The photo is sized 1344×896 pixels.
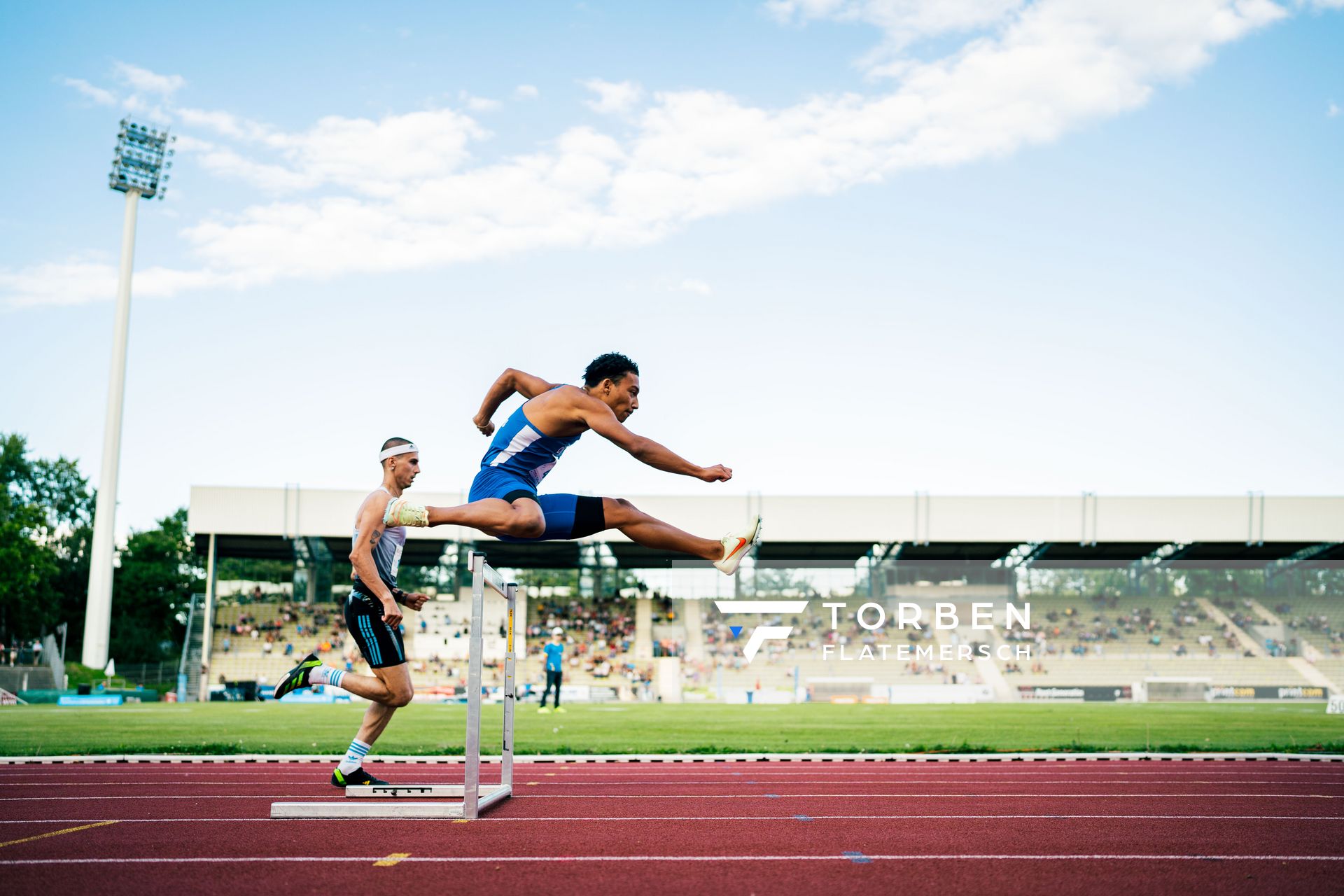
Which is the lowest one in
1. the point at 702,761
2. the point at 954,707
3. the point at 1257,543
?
the point at 954,707

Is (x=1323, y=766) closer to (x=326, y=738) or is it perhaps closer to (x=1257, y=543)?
(x=326, y=738)

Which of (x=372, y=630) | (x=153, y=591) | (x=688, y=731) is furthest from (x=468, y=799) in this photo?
(x=153, y=591)

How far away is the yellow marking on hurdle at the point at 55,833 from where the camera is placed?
5.13 meters

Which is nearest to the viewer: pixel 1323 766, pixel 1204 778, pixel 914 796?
pixel 914 796

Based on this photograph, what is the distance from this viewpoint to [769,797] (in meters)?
7.45

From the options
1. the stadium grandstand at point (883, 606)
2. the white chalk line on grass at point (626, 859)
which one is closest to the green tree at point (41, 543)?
the stadium grandstand at point (883, 606)

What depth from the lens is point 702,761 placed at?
433 inches

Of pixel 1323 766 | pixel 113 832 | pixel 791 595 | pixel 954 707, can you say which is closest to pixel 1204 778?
pixel 1323 766

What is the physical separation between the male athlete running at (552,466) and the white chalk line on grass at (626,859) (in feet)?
5.54

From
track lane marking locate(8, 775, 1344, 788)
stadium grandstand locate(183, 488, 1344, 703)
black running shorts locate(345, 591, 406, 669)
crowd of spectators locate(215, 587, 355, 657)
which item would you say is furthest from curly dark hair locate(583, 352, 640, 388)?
crowd of spectators locate(215, 587, 355, 657)

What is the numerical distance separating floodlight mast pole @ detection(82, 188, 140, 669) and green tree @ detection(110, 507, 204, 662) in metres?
26.0

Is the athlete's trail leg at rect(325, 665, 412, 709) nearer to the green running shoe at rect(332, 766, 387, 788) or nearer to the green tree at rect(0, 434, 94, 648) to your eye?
the green running shoe at rect(332, 766, 387, 788)

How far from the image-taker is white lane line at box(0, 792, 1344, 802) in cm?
736

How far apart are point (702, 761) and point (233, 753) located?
501cm
